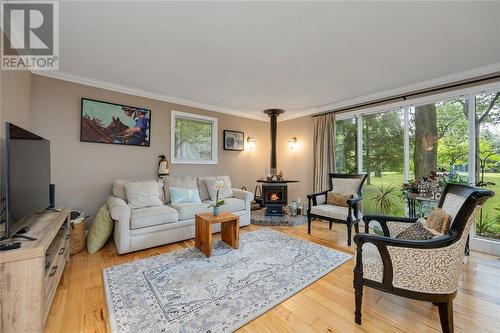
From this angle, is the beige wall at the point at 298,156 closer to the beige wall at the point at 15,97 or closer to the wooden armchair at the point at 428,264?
the wooden armchair at the point at 428,264

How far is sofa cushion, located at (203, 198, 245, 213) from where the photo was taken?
11.5 ft

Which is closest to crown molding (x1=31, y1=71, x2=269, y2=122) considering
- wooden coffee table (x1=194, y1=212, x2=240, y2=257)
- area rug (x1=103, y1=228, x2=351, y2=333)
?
wooden coffee table (x1=194, y1=212, x2=240, y2=257)

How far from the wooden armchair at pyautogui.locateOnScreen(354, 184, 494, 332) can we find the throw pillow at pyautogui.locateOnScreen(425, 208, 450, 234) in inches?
4.5

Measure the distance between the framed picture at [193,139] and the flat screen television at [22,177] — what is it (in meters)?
2.09

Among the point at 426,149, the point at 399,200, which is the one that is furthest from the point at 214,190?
A: the point at 426,149

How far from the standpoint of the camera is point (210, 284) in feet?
6.41

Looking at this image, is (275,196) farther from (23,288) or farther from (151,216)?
(23,288)

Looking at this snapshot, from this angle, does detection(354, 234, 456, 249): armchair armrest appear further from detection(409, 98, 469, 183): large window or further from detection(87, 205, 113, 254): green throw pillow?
detection(87, 205, 113, 254): green throw pillow

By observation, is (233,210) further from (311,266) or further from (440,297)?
(440,297)

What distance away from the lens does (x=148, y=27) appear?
1.91 metres

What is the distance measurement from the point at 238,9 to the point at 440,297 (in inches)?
100.0

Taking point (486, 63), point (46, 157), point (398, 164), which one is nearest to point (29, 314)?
point (46, 157)

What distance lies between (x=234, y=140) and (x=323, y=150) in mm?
1969

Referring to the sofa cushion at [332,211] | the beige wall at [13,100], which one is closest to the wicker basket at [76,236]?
the beige wall at [13,100]
